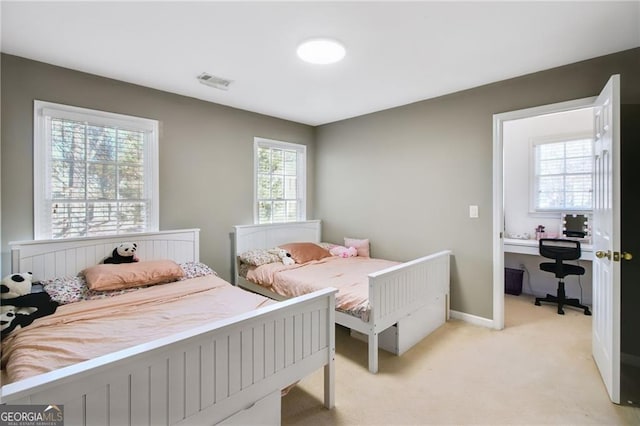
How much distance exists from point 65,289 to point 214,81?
208 centimetres

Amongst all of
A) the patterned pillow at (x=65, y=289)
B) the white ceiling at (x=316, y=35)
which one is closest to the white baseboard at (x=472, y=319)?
the white ceiling at (x=316, y=35)

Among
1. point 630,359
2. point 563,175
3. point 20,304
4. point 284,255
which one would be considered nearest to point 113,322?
point 20,304

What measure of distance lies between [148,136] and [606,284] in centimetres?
396

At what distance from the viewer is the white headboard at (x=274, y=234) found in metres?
3.71

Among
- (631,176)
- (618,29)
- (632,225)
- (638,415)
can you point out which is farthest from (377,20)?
(638,415)

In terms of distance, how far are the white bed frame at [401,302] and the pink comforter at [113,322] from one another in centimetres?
81

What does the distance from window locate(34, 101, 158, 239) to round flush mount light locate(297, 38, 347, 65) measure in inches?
70.5

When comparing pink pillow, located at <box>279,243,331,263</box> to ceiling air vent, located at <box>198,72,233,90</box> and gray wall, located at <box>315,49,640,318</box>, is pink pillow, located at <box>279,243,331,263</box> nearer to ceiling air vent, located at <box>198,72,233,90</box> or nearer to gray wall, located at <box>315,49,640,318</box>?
gray wall, located at <box>315,49,640,318</box>

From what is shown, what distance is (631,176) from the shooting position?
2.24m

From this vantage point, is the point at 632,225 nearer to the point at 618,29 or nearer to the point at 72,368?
the point at 618,29

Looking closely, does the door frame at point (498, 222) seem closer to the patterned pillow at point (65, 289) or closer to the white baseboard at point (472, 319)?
the white baseboard at point (472, 319)

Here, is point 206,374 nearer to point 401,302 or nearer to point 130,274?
point 130,274

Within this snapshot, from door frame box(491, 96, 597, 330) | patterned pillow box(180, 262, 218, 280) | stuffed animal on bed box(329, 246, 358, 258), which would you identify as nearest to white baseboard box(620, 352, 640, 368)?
door frame box(491, 96, 597, 330)

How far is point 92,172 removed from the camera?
278 centimetres
